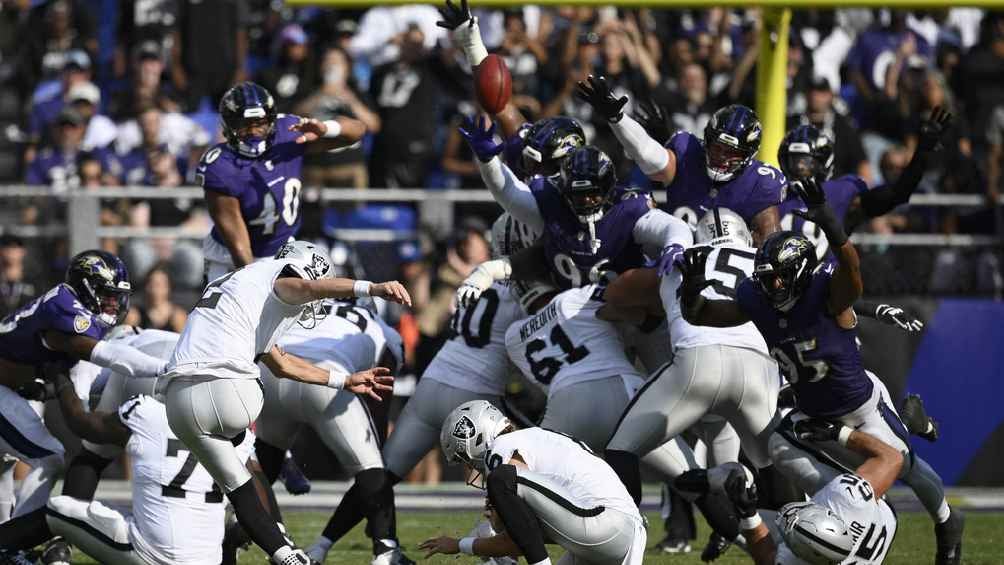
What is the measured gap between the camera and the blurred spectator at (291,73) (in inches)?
505

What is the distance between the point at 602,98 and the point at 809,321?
1.75 metres

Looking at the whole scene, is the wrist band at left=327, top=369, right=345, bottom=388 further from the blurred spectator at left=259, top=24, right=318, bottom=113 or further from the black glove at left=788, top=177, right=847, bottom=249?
the blurred spectator at left=259, top=24, right=318, bottom=113

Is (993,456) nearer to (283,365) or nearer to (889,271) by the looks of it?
(889,271)

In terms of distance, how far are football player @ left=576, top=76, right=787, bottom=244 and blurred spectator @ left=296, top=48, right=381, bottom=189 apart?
4.50m

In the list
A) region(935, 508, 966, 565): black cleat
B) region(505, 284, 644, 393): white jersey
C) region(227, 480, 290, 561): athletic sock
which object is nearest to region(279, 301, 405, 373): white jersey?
region(505, 284, 644, 393): white jersey

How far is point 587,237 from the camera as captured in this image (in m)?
7.61

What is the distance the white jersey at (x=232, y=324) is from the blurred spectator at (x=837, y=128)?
6.51 m

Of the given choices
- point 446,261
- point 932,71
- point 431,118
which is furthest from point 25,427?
point 932,71

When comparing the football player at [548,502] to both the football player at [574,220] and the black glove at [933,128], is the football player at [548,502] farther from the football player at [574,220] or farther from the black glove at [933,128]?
the black glove at [933,128]

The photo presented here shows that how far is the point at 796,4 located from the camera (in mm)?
9883

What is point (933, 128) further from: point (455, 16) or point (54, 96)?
point (54, 96)

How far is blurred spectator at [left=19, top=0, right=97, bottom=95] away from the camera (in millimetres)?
13797

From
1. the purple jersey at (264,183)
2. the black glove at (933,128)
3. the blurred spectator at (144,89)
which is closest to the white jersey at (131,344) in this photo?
the purple jersey at (264,183)

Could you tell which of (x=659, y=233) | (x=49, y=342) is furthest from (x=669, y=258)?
(x=49, y=342)
